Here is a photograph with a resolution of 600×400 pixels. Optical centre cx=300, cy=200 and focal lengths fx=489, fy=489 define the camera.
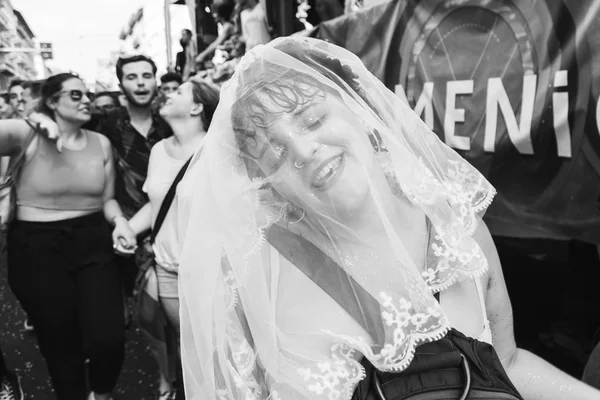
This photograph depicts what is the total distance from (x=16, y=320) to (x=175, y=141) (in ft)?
8.95

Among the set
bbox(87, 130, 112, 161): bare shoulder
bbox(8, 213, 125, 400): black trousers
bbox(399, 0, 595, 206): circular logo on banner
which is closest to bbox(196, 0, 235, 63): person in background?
bbox(87, 130, 112, 161): bare shoulder

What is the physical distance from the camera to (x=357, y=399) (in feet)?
2.92

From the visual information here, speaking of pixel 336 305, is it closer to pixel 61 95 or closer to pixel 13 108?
pixel 61 95

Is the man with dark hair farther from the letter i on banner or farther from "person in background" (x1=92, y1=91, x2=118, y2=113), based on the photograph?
the letter i on banner

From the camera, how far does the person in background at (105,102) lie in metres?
4.63

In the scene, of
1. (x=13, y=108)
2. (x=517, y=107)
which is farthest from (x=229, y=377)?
(x=13, y=108)

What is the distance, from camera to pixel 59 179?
238 cm

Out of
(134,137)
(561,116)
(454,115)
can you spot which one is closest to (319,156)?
(561,116)

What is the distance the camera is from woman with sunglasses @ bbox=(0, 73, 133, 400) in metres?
2.26

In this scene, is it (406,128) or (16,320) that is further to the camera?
(16,320)

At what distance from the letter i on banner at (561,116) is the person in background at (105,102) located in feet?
12.8

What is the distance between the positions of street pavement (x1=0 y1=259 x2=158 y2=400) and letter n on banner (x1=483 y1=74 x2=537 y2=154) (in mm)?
2362

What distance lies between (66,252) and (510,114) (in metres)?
2.11

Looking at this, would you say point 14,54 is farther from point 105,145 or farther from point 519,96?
point 519,96
